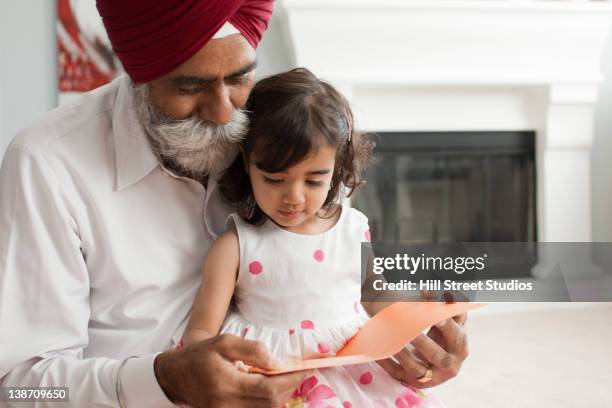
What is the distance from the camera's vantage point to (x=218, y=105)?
1040mm

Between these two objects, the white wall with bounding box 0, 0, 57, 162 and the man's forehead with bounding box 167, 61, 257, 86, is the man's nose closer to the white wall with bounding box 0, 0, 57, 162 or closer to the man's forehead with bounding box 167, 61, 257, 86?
the man's forehead with bounding box 167, 61, 257, 86

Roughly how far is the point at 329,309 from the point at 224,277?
0.55ft

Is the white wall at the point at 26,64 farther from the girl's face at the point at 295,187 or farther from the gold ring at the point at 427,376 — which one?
the gold ring at the point at 427,376

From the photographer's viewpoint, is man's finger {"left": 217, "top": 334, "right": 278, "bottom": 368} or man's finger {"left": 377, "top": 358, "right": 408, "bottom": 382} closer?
man's finger {"left": 217, "top": 334, "right": 278, "bottom": 368}

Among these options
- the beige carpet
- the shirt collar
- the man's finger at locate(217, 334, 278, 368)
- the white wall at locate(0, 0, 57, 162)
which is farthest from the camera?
the white wall at locate(0, 0, 57, 162)

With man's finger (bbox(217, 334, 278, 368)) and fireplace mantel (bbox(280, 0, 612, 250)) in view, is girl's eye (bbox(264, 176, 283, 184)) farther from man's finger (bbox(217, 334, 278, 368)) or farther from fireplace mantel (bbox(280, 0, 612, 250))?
fireplace mantel (bbox(280, 0, 612, 250))

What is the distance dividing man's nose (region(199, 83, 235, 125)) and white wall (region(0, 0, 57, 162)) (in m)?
2.17

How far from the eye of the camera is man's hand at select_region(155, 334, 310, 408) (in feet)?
2.79

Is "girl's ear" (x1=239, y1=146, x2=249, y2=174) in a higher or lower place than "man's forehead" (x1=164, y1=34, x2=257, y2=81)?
lower

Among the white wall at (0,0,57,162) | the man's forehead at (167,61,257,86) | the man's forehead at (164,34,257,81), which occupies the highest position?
the white wall at (0,0,57,162)

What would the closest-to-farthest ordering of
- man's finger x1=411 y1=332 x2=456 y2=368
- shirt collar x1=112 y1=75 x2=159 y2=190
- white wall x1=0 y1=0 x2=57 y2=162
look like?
man's finger x1=411 y1=332 x2=456 y2=368 → shirt collar x1=112 y1=75 x2=159 y2=190 → white wall x1=0 y1=0 x2=57 y2=162

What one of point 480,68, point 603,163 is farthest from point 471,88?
point 603,163

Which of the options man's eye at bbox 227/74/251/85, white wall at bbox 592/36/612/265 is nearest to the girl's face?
man's eye at bbox 227/74/251/85

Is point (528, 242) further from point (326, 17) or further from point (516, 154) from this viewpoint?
point (326, 17)
